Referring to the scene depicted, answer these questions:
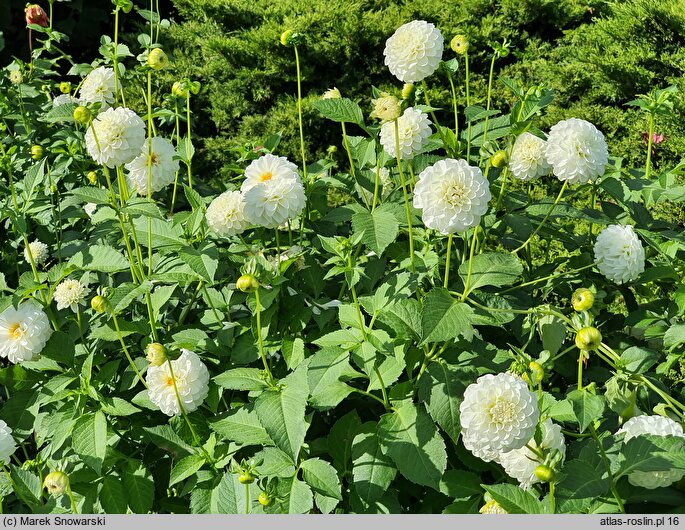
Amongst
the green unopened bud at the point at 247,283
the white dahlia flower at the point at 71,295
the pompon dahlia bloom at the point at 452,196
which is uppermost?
the pompon dahlia bloom at the point at 452,196

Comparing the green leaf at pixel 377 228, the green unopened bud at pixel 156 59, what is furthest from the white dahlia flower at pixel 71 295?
the green leaf at pixel 377 228

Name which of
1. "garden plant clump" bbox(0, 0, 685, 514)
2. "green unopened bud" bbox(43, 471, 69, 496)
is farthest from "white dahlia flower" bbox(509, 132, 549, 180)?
"green unopened bud" bbox(43, 471, 69, 496)

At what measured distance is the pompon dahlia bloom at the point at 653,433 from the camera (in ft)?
4.28

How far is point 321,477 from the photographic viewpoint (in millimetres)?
1477

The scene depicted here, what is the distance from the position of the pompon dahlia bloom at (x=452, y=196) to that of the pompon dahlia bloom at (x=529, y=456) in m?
0.37

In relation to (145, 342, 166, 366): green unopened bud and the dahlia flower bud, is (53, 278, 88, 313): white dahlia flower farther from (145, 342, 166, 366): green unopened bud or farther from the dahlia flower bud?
the dahlia flower bud

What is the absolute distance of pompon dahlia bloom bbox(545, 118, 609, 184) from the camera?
1.63m

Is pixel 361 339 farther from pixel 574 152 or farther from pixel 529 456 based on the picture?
pixel 574 152

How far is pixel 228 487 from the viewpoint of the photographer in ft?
5.03

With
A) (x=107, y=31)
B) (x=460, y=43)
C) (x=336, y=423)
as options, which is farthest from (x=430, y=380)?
(x=107, y=31)

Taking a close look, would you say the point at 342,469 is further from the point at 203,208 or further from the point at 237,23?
the point at 237,23

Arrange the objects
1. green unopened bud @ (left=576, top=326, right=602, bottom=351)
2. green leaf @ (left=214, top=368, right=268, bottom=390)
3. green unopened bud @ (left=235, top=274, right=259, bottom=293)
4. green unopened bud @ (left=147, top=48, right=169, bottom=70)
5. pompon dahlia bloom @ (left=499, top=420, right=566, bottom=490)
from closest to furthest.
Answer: green unopened bud @ (left=576, top=326, right=602, bottom=351) → pompon dahlia bloom @ (left=499, top=420, right=566, bottom=490) → green unopened bud @ (left=235, top=274, right=259, bottom=293) → green leaf @ (left=214, top=368, right=268, bottom=390) → green unopened bud @ (left=147, top=48, right=169, bottom=70)

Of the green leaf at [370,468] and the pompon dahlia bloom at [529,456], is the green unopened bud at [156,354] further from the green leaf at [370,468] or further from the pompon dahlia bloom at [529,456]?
the pompon dahlia bloom at [529,456]

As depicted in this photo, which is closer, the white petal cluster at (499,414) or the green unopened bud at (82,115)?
the white petal cluster at (499,414)
